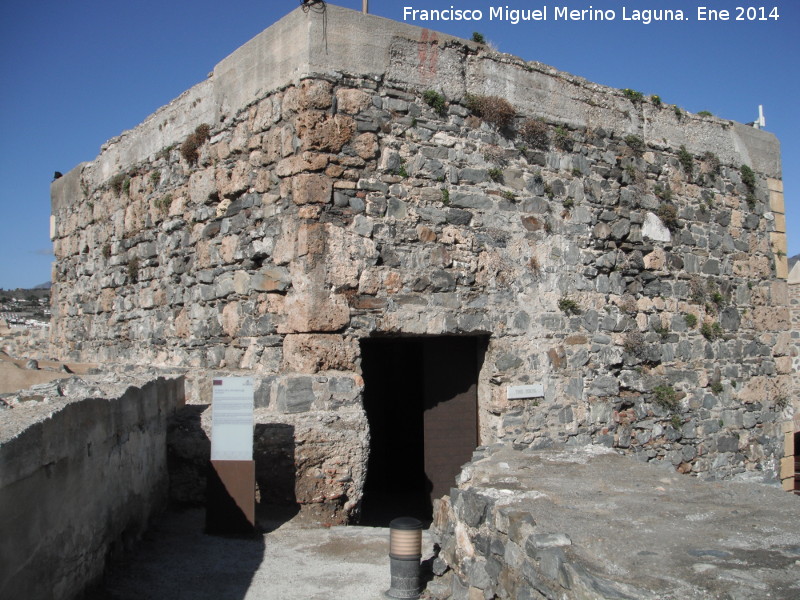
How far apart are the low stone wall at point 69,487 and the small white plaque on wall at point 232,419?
49cm

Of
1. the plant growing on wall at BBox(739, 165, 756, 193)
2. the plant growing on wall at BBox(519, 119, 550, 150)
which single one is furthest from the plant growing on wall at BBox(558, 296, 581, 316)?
the plant growing on wall at BBox(739, 165, 756, 193)

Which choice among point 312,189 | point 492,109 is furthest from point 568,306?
point 312,189

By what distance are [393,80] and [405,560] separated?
13.6 feet

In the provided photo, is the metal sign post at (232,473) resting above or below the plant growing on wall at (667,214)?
below

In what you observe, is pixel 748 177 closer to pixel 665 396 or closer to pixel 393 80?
pixel 665 396

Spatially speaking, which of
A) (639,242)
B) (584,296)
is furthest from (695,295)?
(584,296)

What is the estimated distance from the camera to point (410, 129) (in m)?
7.04

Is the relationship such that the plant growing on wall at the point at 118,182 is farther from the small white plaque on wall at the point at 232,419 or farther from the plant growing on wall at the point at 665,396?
the plant growing on wall at the point at 665,396

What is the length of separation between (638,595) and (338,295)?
4.02m

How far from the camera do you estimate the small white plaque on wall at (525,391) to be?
24.2ft

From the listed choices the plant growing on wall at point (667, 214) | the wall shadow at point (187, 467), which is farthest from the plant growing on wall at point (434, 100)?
the wall shadow at point (187, 467)

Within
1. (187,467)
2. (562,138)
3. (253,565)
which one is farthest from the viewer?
(562,138)

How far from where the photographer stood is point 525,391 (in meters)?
7.45

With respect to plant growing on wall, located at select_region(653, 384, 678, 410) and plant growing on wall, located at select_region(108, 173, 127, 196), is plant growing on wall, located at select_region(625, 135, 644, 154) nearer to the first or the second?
plant growing on wall, located at select_region(653, 384, 678, 410)
